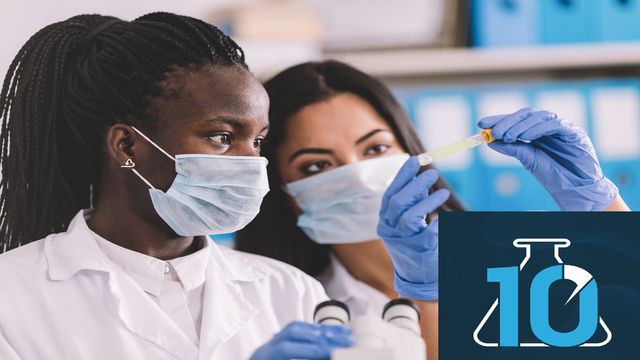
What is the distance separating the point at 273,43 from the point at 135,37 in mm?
1230

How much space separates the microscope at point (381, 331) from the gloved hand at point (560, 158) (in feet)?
1.42

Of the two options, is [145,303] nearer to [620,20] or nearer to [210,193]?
[210,193]

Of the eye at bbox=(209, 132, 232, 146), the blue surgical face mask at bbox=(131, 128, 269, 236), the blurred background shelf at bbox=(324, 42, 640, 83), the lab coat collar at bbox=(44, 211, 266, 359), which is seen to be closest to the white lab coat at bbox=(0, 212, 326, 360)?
the lab coat collar at bbox=(44, 211, 266, 359)

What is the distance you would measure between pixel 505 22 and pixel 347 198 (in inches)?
40.0

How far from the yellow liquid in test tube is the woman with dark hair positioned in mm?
17

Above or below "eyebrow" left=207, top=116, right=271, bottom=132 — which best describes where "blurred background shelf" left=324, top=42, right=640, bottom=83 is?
below

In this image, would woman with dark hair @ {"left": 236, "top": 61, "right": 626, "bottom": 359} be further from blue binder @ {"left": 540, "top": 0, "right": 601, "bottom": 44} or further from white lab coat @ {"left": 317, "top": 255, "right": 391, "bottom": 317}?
blue binder @ {"left": 540, "top": 0, "right": 601, "bottom": 44}

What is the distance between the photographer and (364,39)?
2.65 m

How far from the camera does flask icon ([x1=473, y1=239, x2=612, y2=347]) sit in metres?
0.88

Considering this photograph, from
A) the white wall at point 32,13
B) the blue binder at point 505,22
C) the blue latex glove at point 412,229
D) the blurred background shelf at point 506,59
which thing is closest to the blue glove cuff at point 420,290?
the blue latex glove at point 412,229

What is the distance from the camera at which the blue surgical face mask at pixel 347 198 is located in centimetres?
148

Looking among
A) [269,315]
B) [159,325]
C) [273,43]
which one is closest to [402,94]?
[273,43]

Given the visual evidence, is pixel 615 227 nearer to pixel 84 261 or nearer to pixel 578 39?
pixel 84 261

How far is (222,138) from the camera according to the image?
3.59ft
